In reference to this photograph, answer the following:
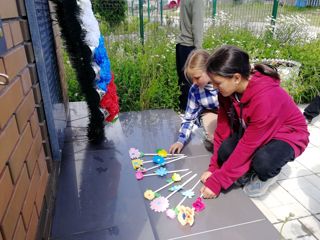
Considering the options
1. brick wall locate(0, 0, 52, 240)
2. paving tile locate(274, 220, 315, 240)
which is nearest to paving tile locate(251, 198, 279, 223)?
paving tile locate(274, 220, 315, 240)

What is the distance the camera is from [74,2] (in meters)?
1.84

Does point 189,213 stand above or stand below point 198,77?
below

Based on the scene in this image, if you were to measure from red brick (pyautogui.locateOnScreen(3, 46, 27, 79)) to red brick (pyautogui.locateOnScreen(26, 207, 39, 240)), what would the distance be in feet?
1.98

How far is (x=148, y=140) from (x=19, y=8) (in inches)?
74.9

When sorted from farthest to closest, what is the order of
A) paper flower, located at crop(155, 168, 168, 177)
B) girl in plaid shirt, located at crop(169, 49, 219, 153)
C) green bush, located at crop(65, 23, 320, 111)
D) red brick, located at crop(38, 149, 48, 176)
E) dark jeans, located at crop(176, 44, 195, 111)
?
dark jeans, located at crop(176, 44, 195, 111) → green bush, located at crop(65, 23, 320, 111) → girl in plaid shirt, located at crop(169, 49, 219, 153) → paper flower, located at crop(155, 168, 168, 177) → red brick, located at crop(38, 149, 48, 176)

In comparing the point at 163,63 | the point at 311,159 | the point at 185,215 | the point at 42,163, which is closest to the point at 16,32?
the point at 42,163

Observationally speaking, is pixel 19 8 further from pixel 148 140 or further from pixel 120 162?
pixel 148 140

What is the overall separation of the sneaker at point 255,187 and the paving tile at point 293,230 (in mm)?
318

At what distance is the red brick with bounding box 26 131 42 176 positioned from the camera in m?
1.28

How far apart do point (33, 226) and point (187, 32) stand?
332 cm

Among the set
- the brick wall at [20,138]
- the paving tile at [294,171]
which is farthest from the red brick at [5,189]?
the paving tile at [294,171]

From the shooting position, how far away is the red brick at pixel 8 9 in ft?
3.51

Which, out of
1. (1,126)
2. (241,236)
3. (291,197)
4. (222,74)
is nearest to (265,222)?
(241,236)

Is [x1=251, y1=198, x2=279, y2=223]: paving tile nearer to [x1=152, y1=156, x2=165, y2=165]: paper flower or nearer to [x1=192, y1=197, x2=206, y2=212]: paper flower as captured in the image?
[x1=192, y1=197, x2=206, y2=212]: paper flower
